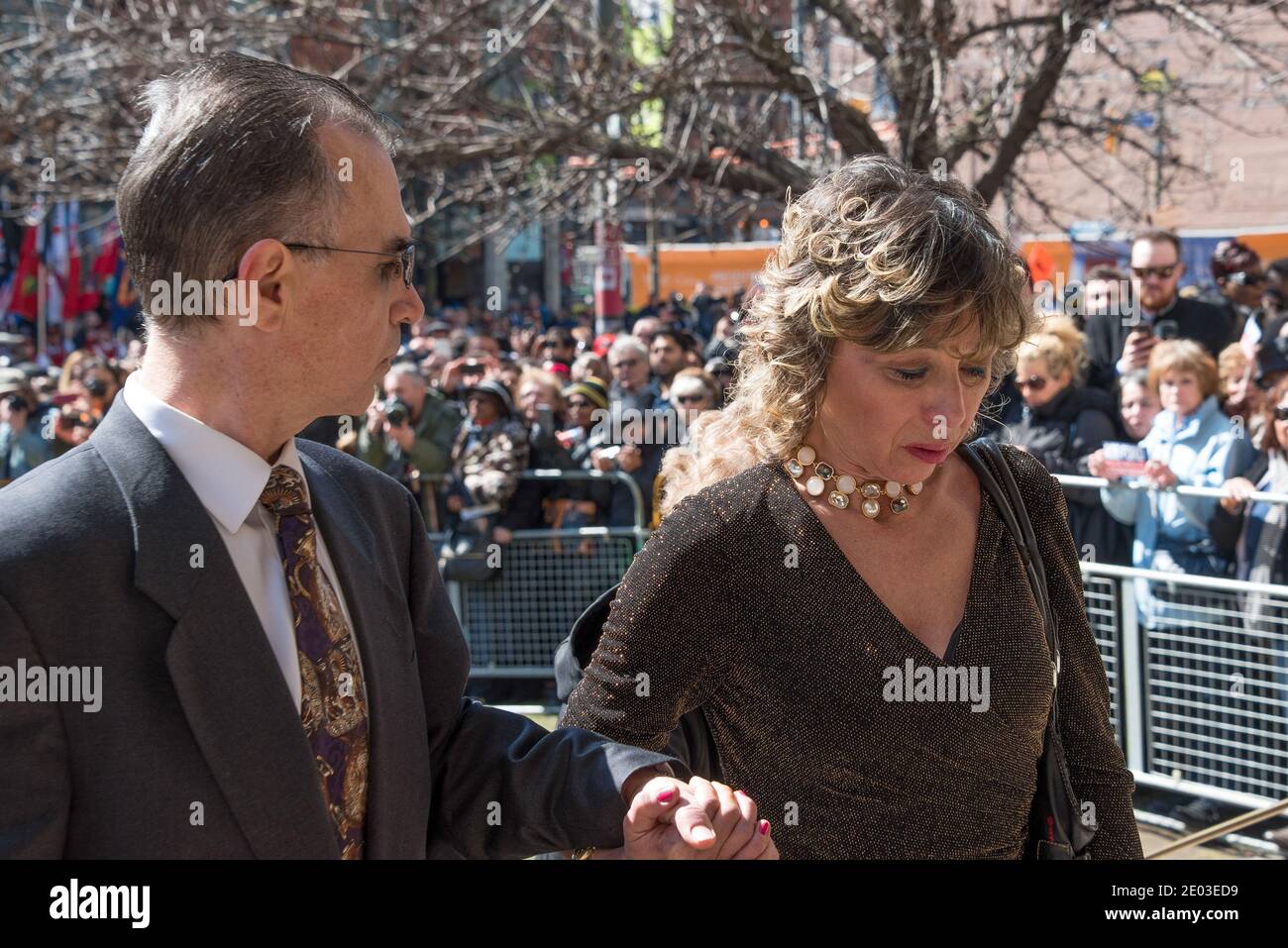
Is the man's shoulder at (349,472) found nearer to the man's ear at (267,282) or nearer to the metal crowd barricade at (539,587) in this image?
the man's ear at (267,282)

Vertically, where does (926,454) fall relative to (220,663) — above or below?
above

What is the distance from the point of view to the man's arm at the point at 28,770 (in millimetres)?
1378

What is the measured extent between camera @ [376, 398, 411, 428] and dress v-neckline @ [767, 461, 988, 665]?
17.6 feet

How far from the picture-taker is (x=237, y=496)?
164 centimetres

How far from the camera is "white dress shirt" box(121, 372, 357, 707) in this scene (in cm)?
161

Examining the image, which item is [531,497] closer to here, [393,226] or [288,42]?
[288,42]

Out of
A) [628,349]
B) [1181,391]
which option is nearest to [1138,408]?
[1181,391]

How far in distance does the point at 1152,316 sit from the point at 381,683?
592cm

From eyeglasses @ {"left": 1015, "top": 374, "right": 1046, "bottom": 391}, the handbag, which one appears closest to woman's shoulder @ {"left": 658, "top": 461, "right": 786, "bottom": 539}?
the handbag

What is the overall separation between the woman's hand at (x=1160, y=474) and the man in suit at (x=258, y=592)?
430cm

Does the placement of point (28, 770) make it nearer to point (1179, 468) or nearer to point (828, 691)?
point (828, 691)

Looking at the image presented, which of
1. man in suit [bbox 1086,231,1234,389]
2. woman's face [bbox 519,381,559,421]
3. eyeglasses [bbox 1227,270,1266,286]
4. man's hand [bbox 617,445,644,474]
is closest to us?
man in suit [bbox 1086,231,1234,389]

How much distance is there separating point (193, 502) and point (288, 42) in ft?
26.6

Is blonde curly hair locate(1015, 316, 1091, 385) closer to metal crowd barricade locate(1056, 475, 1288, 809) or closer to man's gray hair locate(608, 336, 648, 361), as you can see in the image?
metal crowd barricade locate(1056, 475, 1288, 809)
